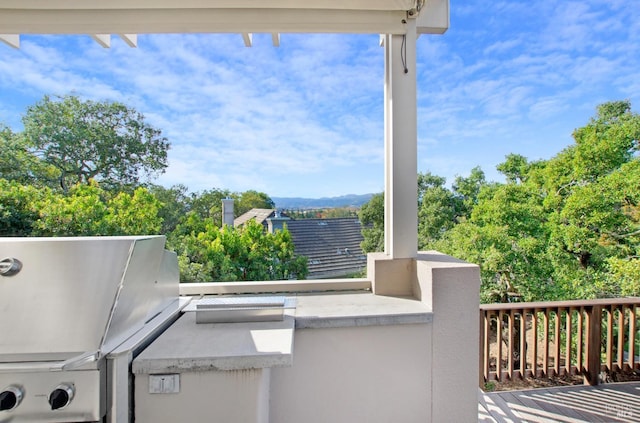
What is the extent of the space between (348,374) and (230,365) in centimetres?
79

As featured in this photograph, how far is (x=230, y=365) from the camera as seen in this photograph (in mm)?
1093

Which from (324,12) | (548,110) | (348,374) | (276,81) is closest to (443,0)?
(324,12)

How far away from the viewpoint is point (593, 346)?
234cm

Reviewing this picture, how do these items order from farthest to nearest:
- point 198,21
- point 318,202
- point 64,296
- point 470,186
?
point 470,186, point 318,202, point 198,21, point 64,296

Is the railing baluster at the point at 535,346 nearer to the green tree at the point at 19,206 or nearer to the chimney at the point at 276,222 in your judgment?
the chimney at the point at 276,222

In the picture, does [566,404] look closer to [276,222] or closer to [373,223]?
[373,223]

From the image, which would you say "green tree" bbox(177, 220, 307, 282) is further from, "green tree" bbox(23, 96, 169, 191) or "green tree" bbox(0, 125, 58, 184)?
"green tree" bbox(0, 125, 58, 184)

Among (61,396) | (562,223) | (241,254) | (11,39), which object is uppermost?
(11,39)

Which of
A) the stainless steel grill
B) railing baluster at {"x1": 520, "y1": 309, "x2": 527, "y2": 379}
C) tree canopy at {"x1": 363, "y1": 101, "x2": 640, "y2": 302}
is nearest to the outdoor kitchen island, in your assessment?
the stainless steel grill

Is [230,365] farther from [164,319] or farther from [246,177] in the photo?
[246,177]

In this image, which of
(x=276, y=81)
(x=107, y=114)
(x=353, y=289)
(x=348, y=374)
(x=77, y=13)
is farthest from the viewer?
(x=276, y=81)

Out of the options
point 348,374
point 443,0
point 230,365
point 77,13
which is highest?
point 443,0

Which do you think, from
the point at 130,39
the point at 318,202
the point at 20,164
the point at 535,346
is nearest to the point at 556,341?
the point at 535,346

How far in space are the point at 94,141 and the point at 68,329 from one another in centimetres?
199
